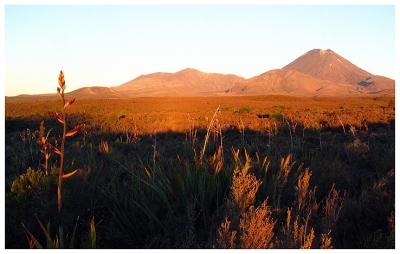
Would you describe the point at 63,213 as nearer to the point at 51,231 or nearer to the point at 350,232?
the point at 51,231

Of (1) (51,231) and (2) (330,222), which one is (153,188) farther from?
(2) (330,222)

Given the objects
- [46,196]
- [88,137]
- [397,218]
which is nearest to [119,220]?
[46,196]

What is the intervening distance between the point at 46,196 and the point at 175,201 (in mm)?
1266

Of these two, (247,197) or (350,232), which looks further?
(350,232)

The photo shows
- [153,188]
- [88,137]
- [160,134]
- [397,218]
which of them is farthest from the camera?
[160,134]

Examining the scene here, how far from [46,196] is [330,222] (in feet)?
8.89

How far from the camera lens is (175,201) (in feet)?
12.2

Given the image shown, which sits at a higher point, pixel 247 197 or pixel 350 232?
pixel 247 197

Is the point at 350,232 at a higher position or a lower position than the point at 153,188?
lower

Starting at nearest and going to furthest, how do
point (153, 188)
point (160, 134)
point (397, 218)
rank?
point (397, 218), point (153, 188), point (160, 134)

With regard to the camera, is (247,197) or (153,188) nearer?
(247,197)

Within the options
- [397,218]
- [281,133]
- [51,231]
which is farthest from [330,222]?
[281,133]

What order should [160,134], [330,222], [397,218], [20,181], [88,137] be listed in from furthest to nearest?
[160,134] → [88,137] → [20,181] → [330,222] → [397,218]

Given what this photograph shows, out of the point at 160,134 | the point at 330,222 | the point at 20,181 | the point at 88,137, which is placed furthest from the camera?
the point at 160,134
